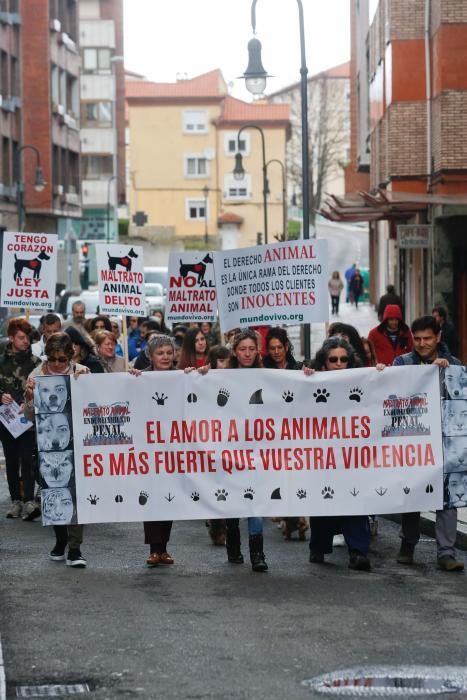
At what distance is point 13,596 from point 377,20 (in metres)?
29.9

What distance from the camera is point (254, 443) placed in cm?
1084

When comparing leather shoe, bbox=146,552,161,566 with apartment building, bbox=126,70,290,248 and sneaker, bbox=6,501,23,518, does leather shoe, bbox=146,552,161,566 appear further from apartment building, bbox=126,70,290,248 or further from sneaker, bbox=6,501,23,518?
apartment building, bbox=126,70,290,248

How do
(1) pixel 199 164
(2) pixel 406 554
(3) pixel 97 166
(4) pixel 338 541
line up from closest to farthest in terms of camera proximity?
(2) pixel 406 554
(4) pixel 338 541
(3) pixel 97 166
(1) pixel 199 164

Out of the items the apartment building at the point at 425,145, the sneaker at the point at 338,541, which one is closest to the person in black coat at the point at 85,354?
the sneaker at the point at 338,541

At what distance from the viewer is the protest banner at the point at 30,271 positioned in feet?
59.9

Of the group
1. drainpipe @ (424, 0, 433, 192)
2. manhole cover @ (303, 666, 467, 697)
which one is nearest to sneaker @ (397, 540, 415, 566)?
manhole cover @ (303, 666, 467, 697)

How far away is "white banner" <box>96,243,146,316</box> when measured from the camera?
16609 millimetres

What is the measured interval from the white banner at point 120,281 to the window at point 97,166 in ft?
253

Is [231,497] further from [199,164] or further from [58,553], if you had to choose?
[199,164]

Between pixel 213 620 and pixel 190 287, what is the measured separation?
854 centimetres

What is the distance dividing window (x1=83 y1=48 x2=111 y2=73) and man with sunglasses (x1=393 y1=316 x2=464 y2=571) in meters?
82.9

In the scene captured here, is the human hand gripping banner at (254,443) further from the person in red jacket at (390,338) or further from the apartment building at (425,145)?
the apartment building at (425,145)

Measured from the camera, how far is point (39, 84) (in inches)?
2437

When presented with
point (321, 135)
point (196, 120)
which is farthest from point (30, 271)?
point (321, 135)
